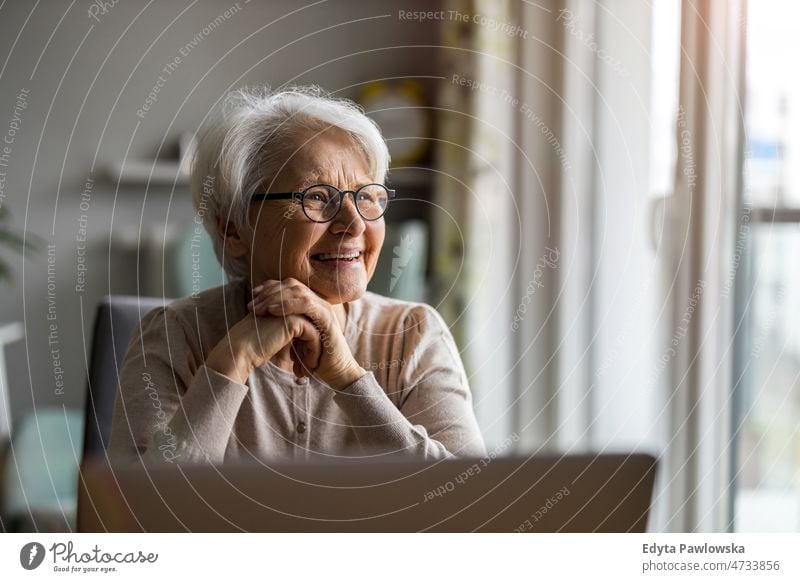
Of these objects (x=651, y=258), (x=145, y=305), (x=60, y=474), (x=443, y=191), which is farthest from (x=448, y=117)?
(x=60, y=474)

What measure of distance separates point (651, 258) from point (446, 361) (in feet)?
0.93

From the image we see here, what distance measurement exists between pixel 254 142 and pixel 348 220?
84 millimetres

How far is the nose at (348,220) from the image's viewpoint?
0.52 m

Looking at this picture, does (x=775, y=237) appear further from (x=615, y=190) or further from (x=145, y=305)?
(x=145, y=305)

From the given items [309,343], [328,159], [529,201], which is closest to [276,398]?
[309,343]

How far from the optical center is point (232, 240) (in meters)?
0.54

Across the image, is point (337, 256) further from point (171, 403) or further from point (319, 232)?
point (171, 403)

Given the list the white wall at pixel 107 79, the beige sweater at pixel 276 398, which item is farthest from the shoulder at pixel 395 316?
the white wall at pixel 107 79

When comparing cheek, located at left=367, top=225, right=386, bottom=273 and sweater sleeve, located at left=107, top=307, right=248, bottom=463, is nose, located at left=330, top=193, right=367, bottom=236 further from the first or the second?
sweater sleeve, located at left=107, top=307, right=248, bottom=463

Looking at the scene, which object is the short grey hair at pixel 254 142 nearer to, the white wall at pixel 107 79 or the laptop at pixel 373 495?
the white wall at pixel 107 79

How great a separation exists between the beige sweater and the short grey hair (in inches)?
2.1

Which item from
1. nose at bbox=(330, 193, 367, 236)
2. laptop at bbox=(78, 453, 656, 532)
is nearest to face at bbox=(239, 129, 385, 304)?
nose at bbox=(330, 193, 367, 236)

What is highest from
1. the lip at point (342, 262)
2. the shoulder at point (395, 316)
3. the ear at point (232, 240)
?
the ear at point (232, 240)

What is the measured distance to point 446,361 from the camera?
57cm
